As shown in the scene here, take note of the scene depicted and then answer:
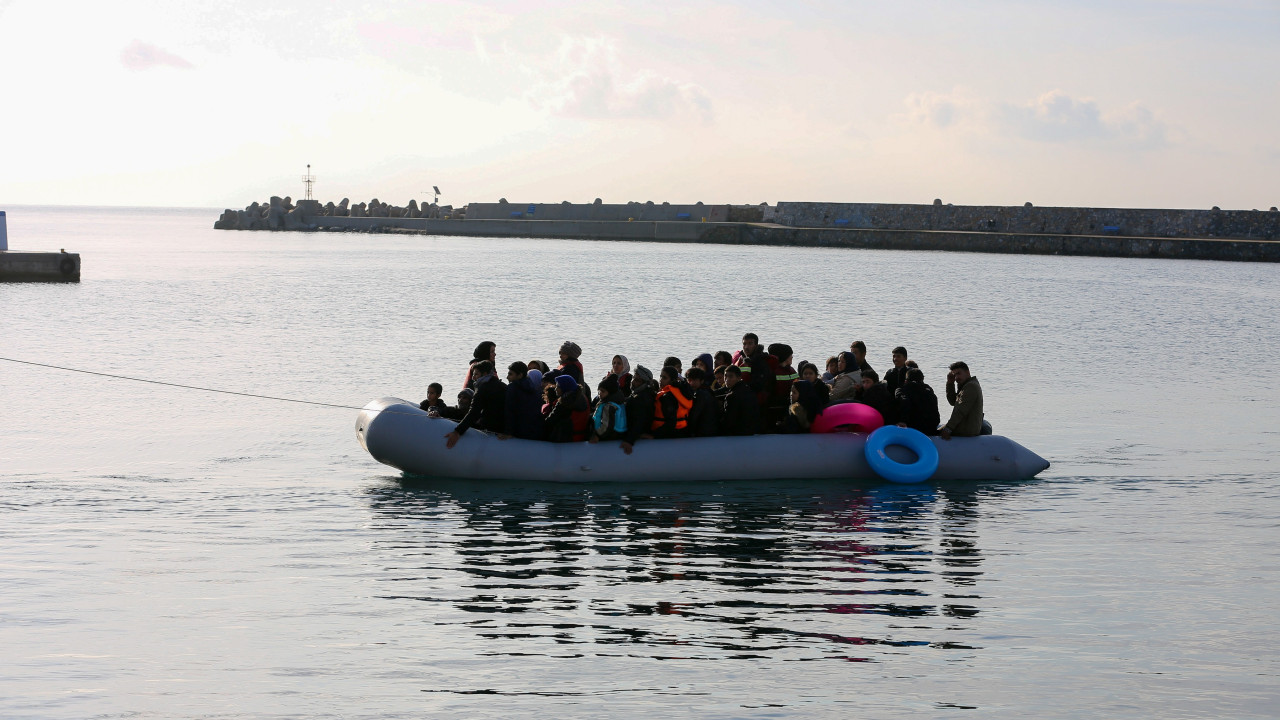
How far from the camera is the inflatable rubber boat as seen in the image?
35.9 feet

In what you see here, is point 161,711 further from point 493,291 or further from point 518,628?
point 493,291

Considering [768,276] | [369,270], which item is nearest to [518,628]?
[768,276]

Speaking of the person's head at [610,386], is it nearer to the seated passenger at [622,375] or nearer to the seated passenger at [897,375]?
the seated passenger at [622,375]

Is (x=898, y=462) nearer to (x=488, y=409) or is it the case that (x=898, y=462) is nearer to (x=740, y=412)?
(x=740, y=412)

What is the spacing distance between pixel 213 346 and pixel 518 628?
2169 centimetres

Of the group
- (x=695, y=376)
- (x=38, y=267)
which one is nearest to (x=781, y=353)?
(x=695, y=376)

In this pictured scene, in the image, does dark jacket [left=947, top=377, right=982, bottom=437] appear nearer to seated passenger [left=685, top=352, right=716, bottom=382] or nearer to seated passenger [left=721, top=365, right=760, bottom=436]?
seated passenger [left=721, top=365, right=760, bottom=436]

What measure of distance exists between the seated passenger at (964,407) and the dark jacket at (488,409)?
4252 mm

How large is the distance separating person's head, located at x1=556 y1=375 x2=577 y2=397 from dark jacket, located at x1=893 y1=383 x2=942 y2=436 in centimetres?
314

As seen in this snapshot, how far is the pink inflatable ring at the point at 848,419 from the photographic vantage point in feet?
37.4

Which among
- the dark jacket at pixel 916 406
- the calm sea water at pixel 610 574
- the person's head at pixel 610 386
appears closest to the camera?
the calm sea water at pixel 610 574

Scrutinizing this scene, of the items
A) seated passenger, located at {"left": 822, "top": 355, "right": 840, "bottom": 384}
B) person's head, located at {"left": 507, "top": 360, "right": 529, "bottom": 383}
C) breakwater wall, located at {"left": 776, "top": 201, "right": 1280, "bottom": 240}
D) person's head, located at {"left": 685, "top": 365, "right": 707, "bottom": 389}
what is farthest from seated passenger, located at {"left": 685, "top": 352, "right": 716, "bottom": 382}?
breakwater wall, located at {"left": 776, "top": 201, "right": 1280, "bottom": 240}

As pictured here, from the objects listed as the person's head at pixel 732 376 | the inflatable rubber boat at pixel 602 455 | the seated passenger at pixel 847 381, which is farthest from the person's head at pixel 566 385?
the seated passenger at pixel 847 381

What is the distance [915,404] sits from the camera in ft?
37.4
